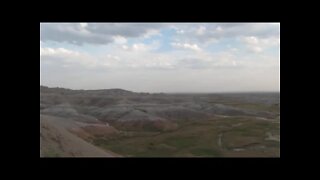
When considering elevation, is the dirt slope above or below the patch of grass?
above

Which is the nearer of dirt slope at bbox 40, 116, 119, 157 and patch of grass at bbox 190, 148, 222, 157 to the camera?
dirt slope at bbox 40, 116, 119, 157

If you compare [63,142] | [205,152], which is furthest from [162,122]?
[63,142]

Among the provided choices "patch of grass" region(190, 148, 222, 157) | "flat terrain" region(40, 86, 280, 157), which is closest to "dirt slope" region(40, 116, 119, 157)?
"flat terrain" region(40, 86, 280, 157)

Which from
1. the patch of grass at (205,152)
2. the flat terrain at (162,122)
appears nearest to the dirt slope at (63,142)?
the flat terrain at (162,122)

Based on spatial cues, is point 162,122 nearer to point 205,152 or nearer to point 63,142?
point 205,152

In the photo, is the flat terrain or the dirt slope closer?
the dirt slope

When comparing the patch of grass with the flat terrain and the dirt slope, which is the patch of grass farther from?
the dirt slope
